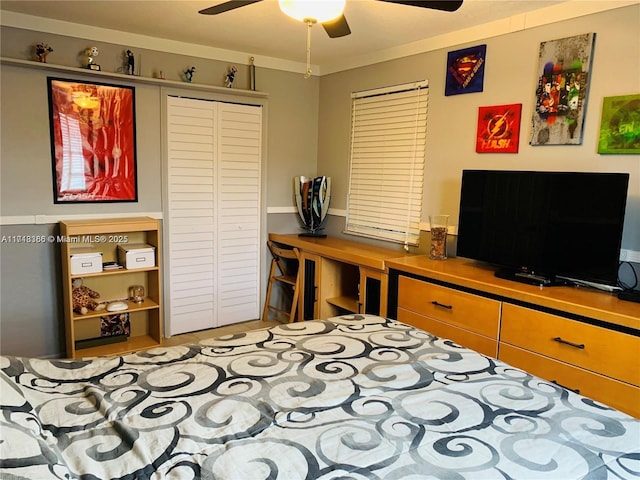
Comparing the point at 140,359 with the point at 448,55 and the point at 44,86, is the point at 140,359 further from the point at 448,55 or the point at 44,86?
the point at 448,55

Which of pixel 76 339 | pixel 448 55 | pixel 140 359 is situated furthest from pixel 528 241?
pixel 76 339

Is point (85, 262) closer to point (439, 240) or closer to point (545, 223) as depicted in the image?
point (439, 240)

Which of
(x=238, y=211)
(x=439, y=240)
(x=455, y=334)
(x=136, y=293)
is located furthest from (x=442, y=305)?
(x=136, y=293)

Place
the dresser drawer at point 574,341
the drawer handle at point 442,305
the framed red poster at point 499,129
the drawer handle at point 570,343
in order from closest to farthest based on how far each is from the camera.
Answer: the dresser drawer at point 574,341 < the drawer handle at point 570,343 < the drawer handle at point 442,305 < the framed red poster at point 499,129

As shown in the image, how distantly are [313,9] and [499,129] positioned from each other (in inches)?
64.5

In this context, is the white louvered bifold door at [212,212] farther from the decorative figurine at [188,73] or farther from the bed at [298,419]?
the bed at [298,419]

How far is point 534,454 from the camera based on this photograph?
1.17 metres

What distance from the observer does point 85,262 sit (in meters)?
3.22

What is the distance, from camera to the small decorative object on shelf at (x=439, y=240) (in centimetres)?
319

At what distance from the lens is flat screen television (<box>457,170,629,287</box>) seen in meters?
2.31

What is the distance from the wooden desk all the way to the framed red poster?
1.01m

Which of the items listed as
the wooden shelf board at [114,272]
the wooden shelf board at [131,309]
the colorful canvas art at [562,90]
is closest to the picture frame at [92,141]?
the wooden shelf board at [114,272]

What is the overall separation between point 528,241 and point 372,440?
6.11 ft

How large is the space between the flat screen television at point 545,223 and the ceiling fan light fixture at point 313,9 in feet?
4.73
